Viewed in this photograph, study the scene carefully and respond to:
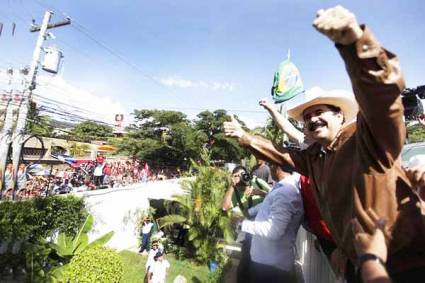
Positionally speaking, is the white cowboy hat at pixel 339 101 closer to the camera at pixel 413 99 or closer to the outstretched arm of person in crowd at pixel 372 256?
the outstretched arm of person in crowd at pixel 372 256

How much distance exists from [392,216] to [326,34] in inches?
30.5

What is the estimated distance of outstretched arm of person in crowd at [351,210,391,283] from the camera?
1.09m

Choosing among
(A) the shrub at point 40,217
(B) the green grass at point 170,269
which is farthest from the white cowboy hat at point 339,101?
(B) the green grass at point 170,269

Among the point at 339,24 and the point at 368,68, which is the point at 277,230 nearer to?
the point at 368,68

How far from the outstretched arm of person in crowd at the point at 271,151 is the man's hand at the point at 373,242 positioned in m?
0.70

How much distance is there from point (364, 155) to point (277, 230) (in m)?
1.58

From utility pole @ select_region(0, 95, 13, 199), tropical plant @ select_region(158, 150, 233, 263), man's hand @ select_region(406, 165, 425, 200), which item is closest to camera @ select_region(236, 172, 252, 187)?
man's hand @ select_region(406, 165, 425, 200)

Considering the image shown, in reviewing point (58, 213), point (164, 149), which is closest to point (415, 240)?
point (58, 213)

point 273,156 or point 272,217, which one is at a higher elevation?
point 273,156

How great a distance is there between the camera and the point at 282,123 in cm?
280

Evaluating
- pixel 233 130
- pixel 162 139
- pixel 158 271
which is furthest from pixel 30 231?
pixel 162 139

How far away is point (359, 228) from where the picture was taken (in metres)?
1.31

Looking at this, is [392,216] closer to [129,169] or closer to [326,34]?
[326,34]

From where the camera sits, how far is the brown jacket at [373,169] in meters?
1.10
